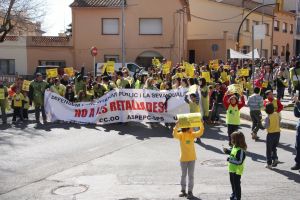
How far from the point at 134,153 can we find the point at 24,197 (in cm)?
402

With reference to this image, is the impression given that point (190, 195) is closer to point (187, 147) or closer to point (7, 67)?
point (187, 147)

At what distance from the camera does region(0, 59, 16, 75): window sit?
43125mm

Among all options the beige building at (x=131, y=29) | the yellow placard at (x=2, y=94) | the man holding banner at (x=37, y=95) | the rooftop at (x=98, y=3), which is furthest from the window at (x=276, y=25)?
the yellow placard at (x=2, y=94)

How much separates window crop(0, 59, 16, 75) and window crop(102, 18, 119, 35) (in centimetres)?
906

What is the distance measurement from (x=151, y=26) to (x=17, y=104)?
80.5 feet

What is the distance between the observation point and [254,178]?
930cm

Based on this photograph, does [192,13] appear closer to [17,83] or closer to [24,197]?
[17,83]

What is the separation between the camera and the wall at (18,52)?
42.3 metres

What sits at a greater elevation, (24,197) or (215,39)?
(215,39)

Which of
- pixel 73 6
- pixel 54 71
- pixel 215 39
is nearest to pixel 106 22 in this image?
pixel 73 6

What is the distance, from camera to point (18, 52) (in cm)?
4244

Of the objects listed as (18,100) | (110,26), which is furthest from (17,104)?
(110,26)

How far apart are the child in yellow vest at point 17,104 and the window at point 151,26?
24.0 m

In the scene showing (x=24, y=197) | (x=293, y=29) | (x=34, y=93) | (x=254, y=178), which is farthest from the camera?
(x=293, y=29)
